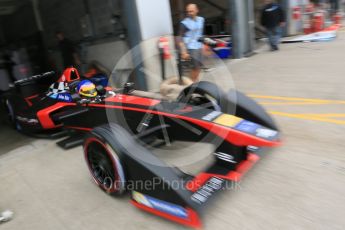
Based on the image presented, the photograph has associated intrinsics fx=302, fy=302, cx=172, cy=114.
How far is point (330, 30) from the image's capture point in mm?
9977

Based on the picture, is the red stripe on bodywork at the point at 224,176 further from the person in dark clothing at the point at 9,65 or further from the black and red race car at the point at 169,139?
the person in dark clothing at the point at 9,65

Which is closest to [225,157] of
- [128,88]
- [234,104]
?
[234,104]

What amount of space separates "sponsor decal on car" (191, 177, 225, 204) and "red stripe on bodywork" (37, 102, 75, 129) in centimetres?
274

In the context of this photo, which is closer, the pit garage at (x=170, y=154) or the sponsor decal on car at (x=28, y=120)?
the pit garage at (x=170, y=154)

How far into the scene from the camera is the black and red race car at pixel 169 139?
2248 mm

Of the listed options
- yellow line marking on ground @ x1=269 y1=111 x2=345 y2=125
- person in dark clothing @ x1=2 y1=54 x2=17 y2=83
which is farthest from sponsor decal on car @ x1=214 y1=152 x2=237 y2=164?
person in dark clothing @ x1=2 y1=54 x2=17 y2=83

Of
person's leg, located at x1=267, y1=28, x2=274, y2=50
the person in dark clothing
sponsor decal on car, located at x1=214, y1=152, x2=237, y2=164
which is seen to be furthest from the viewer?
the person in dark clothing

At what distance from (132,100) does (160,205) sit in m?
1.48

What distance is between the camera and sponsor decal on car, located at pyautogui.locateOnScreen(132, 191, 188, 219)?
2.14 metres

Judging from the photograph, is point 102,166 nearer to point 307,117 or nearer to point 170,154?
point 170,154

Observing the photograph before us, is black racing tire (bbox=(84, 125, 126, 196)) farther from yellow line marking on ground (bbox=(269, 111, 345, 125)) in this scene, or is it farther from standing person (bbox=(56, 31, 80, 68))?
standing person (bbox=(56, 31, 80, 68))

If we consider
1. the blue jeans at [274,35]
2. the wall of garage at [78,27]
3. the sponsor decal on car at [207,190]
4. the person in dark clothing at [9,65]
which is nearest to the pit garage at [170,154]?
the sponsor decal on car at [207,190]

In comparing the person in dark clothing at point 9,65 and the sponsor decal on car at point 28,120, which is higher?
the person in dark clothing at point 9,65

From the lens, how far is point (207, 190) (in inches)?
93.5
